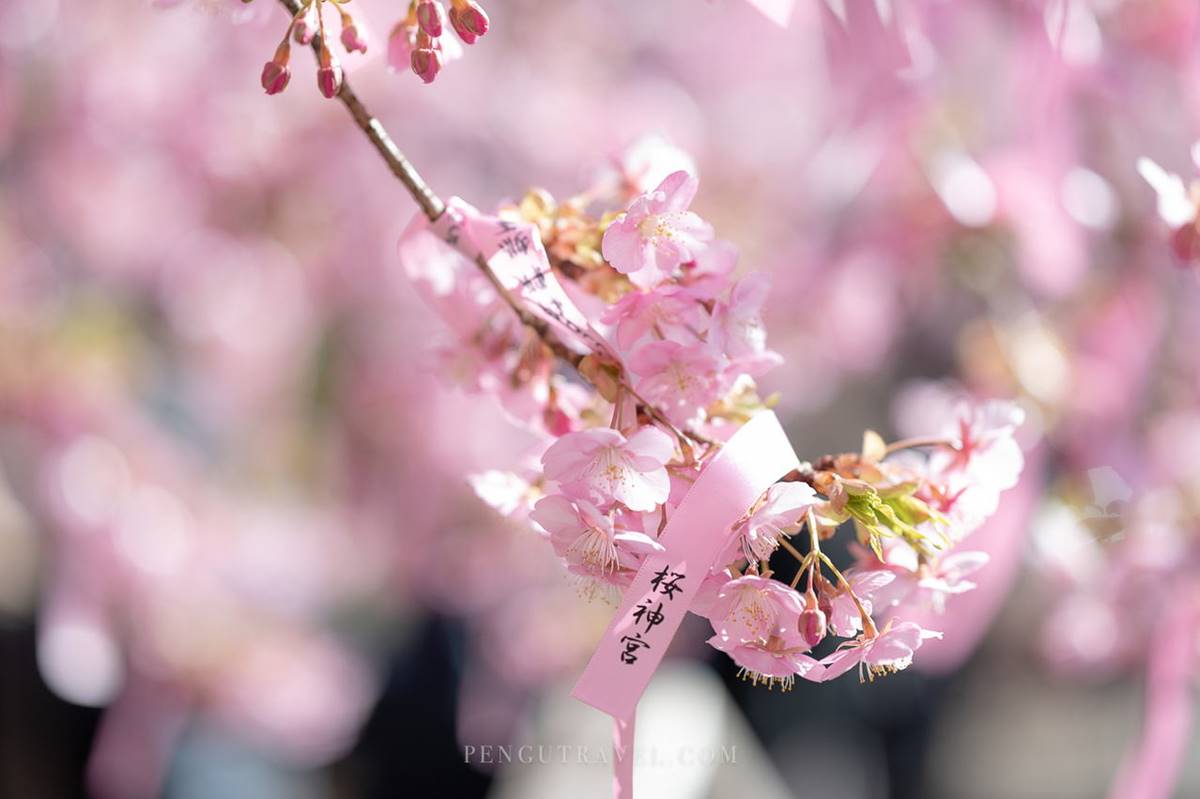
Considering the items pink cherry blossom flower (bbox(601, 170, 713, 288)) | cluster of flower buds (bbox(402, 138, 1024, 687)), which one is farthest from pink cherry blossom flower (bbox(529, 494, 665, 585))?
pink cherry blossom flower (bbox(601, 170, 713, 288))

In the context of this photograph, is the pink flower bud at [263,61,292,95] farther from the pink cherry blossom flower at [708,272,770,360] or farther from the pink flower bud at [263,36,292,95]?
the pink cherry blossom flower at [708,272,770,360]

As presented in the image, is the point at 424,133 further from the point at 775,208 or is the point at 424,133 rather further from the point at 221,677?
the point at 221,677

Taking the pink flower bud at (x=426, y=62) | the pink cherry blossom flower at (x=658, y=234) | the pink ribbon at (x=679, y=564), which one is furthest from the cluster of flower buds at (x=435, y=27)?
the pink ribbon at (x=679, y=564)

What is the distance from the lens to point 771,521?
0.44 metres

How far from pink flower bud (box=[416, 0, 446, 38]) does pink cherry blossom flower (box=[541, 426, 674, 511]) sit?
185 millimetres

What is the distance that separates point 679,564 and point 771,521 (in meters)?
0.04

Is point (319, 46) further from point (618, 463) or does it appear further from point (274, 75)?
point (618, 463)

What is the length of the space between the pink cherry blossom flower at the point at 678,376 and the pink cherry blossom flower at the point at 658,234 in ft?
0.11

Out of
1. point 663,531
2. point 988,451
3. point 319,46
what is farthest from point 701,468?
point 319,46

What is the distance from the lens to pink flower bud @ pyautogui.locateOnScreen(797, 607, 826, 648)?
431 mm

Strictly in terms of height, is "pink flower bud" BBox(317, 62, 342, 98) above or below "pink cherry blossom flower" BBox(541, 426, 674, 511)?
above

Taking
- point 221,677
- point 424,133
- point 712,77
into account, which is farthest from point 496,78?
point 221,677

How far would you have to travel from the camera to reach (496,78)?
171cm

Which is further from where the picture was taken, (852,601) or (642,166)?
(642,166)
